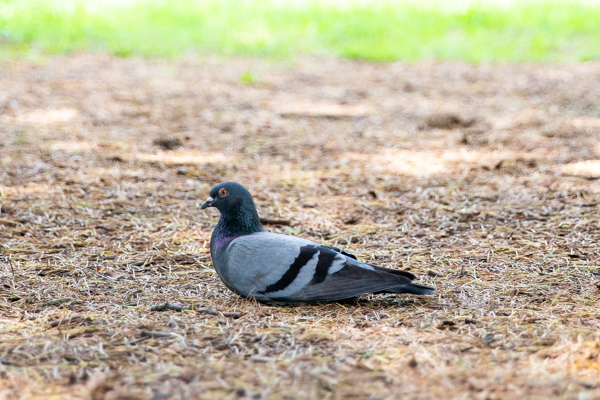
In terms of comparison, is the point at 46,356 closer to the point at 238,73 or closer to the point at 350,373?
the point at 350,373

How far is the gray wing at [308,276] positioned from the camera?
3.28 metres

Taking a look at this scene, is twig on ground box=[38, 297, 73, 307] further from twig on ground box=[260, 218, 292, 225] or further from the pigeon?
twig on ground box=[260, 218, 292, 225]

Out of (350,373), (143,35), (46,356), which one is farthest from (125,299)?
(143,35)

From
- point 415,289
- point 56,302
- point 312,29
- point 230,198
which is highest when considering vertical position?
point 312,29

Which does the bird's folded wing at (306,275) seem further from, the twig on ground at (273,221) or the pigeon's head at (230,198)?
the twig on ground at (273,221)

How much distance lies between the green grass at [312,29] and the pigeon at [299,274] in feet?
27.4

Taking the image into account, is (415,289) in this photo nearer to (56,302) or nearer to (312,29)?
(56,302)

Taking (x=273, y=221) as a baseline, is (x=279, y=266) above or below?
above

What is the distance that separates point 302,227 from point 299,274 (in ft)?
4.59

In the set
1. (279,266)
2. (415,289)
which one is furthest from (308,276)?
(415,289)

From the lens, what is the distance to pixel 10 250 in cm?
412

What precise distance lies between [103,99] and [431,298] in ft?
19.7

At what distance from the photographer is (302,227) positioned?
4699 millimetres

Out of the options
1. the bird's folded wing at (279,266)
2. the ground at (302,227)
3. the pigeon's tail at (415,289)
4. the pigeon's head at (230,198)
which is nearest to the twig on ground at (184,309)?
the ground at (302,227)
